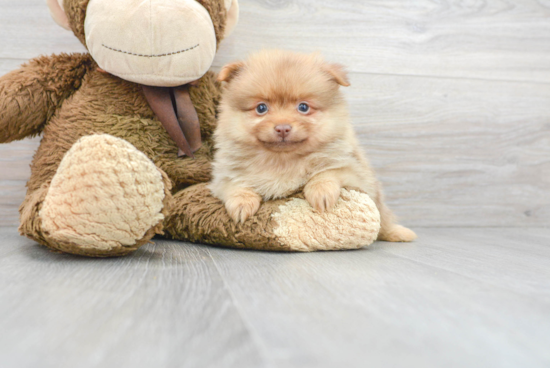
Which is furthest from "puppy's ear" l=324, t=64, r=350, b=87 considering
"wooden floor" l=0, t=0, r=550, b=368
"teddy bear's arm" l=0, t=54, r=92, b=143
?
"teddy bear's arm" l=0, t=54, r=92, b=143

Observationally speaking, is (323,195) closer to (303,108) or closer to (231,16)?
(303,108)

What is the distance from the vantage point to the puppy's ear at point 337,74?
43.6 inches

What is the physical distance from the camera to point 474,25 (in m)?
1.72

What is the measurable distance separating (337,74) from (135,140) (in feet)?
2.04

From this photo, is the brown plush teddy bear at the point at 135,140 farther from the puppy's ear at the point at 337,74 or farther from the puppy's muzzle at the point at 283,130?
the puppy's ear at the point at 337,74

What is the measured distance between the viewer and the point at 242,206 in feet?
3.55

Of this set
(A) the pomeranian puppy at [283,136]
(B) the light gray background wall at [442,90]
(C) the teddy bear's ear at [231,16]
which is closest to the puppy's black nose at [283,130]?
(A) the pomeranian puppy at [283,136]

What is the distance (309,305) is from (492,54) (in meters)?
1.60

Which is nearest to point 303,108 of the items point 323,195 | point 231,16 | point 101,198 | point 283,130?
point 283,130

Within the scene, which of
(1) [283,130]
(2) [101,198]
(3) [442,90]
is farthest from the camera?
(3) [442,90]

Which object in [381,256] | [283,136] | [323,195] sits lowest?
[381,256]

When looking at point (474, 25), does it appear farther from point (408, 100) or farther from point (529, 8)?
point (408, 100)

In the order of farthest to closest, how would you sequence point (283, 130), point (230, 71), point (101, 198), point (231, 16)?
point (231, 16) → point (230, 71) → point (283, 130) → point (101, 198)

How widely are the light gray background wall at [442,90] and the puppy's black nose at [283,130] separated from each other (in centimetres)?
63
